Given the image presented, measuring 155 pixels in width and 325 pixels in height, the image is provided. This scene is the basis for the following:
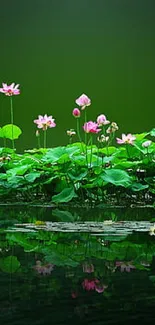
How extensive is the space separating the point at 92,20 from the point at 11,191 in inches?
142

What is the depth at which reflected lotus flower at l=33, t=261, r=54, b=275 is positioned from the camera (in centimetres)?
112

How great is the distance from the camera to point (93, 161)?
3.02 meters

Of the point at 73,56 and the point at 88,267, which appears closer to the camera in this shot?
the point at 88,267

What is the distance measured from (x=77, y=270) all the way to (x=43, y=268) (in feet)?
0.21

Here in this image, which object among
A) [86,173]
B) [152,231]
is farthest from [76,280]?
[86,173]

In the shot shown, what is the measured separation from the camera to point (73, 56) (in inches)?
255

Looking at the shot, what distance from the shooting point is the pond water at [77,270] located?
2.66ft

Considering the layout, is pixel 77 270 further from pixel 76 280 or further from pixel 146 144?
pixel 146 144

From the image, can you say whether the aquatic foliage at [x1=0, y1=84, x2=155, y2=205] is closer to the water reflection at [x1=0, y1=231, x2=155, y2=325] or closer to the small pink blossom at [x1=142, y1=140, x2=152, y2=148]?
the small pink blossom at [x1=142, y1=140, x2=152, y2=148]

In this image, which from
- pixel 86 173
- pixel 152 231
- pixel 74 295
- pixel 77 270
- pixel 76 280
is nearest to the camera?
pixel 74 295

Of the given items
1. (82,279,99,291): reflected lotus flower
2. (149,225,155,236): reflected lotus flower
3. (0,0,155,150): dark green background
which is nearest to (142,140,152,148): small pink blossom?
(149,225,155,236): reflected lotus flower

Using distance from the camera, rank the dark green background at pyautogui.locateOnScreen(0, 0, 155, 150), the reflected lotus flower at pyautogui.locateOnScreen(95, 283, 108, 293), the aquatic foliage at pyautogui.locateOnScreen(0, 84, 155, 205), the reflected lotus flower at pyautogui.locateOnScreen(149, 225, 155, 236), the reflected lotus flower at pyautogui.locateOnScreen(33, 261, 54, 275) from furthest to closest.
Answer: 1. the dark green background at pyautogui.locateOnScreen(0, 0, 155, 150)
2. the aquatic foliage at pyautogui.locateOnScreen(0, 84, 155, 205)
3. the reflected lotus flower at pyautogui.locateOnScreen(149, 225, 155, 236)
4. the reflected lotus flower at pyautogui.locateOnScreen(33, 261, 54, 275)
5. the reflected lotus flower at pyautogui.locateOnScreen(95, 283, 108, 293)

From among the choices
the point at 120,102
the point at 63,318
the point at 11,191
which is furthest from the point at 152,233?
the point at 120,102

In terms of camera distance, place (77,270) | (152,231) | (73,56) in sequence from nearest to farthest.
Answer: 1. (77,270)
2. (152,231)
3. (73,56)
